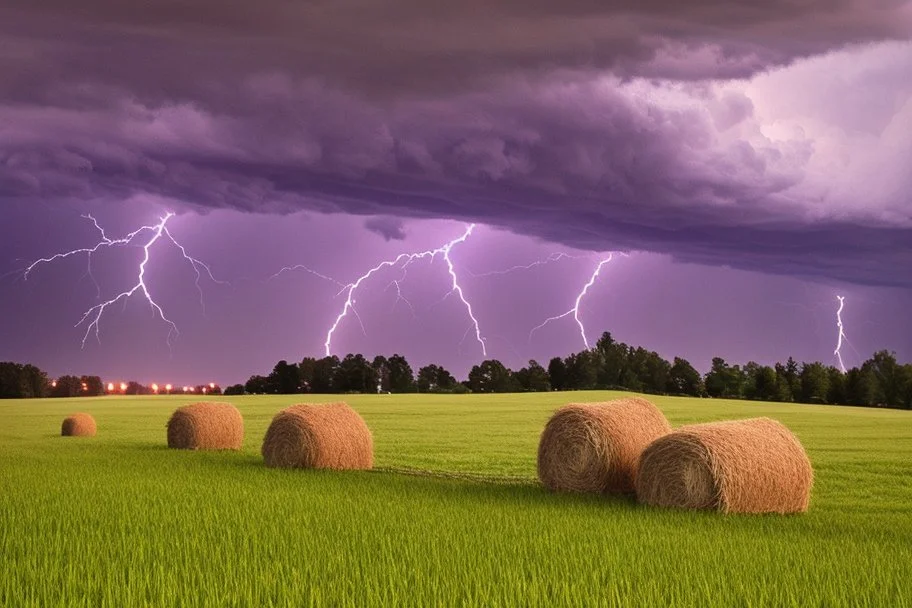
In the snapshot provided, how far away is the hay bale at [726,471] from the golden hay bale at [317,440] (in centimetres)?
803

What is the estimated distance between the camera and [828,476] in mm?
21281

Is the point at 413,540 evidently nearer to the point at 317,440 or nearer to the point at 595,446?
the point at 595,446

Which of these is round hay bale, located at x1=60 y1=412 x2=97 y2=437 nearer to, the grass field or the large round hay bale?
the grass field

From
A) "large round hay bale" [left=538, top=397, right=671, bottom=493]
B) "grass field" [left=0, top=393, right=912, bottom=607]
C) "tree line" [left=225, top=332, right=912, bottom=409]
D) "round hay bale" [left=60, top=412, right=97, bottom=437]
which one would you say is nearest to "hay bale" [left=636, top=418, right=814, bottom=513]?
"grass field" [left=0, top=393, right=912, bottom=607]

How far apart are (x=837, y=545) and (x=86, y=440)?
2685 cm

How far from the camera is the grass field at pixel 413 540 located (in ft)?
27.5

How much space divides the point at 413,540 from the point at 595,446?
6.54m

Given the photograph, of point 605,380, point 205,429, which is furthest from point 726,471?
point 605,380

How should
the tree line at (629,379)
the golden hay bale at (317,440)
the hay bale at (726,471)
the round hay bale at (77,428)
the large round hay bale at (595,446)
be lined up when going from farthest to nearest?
the tree line at (629,379) < the round hay bale at (77,428) < the golden hay bale at (317,440) < the large round hay bale at (595,446) < the hay bale at (726,471)

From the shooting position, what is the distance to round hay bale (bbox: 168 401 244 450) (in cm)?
2761

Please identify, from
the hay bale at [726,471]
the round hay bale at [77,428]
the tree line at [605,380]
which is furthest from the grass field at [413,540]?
the tree line at [605,380]

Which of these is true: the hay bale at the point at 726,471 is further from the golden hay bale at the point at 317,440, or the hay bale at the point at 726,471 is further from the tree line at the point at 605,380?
the tree line at the point at 605,380

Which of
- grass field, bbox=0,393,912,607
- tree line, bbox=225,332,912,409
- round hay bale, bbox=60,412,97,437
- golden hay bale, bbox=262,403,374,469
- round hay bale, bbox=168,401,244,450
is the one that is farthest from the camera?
tree line, bbox=225,332,912,409

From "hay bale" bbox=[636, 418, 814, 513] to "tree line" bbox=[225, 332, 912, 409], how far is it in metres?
61.5
